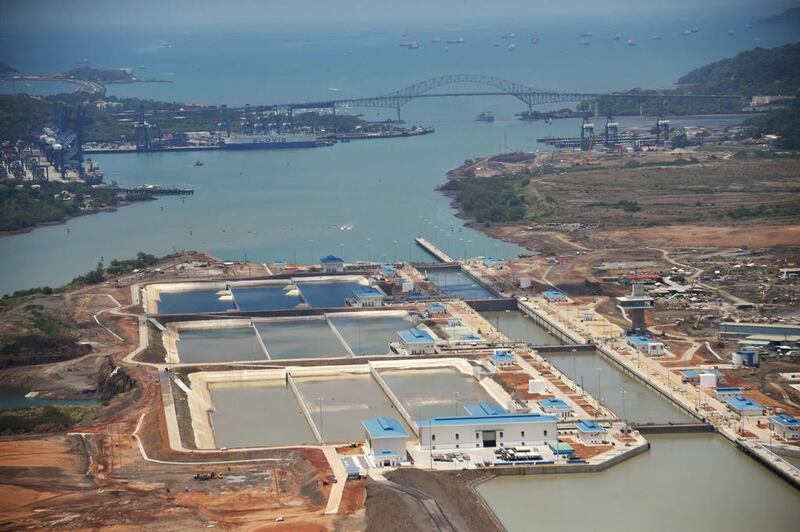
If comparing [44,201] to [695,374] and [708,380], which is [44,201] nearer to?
[695,374]

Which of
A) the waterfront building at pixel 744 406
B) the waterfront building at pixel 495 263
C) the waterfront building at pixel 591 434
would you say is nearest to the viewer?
the waterfront building at pixel 591 434

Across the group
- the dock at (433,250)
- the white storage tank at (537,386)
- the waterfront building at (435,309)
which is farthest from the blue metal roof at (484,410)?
the dock at (433,250)

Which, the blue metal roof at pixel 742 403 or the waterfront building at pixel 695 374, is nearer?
the blue metal roof at pixel 742 403

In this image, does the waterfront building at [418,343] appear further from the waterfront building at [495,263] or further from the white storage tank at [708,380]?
the waterfront building at [495,263]

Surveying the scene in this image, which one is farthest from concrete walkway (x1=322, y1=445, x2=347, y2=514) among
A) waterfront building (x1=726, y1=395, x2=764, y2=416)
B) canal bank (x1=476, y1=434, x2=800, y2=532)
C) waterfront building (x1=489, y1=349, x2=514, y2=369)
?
waterfront building (x1=726, y1=395, x2=764, y2=416)

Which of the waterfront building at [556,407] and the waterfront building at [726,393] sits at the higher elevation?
the waterfront building at [556,407]

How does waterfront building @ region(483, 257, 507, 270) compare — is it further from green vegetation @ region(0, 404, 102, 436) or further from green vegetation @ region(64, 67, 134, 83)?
green vegetation @ region(64, 67, 134, 83)

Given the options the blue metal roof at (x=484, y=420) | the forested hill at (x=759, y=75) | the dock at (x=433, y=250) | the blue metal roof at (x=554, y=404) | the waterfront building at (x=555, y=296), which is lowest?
the dock at (x=433, y=250)
